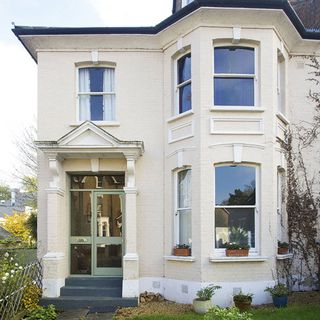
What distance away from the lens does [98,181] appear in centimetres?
1254

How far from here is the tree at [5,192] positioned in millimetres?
63656

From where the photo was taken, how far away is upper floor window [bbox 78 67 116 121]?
12.5 meters

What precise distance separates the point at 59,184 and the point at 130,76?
3.58 metres

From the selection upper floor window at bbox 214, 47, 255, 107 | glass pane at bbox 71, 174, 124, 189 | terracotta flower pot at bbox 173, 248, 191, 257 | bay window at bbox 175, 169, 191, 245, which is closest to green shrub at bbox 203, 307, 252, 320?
terracotta flower pot at bbox 173, 248, 191, 257

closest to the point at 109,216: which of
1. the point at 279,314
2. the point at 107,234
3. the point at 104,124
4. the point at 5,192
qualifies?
the point at 107,234

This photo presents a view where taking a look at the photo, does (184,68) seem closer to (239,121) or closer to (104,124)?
(239,121)

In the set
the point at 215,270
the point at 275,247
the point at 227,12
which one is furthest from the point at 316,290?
the point at 227,12

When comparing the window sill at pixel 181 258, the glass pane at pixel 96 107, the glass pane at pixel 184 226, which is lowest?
the window sill at pixel 181 258

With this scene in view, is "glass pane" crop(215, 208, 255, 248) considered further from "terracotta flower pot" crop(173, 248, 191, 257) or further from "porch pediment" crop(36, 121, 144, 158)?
"porch pediment" crop(36, 121, 144, 158)

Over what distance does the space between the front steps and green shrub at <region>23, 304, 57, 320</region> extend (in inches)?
36.7

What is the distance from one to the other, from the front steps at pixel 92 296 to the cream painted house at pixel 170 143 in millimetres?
267

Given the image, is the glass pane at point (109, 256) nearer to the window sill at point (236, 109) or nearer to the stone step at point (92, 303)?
the stone step at point (92, 303)

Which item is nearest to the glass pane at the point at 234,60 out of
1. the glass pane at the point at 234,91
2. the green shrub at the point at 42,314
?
the glass pane at the point at 234,91

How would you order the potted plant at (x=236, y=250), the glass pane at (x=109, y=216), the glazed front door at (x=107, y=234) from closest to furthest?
the potted plant at (x=236, y=250), the glazed front door at (x=107, y=234), the glass pane at (x=109, y=216)
